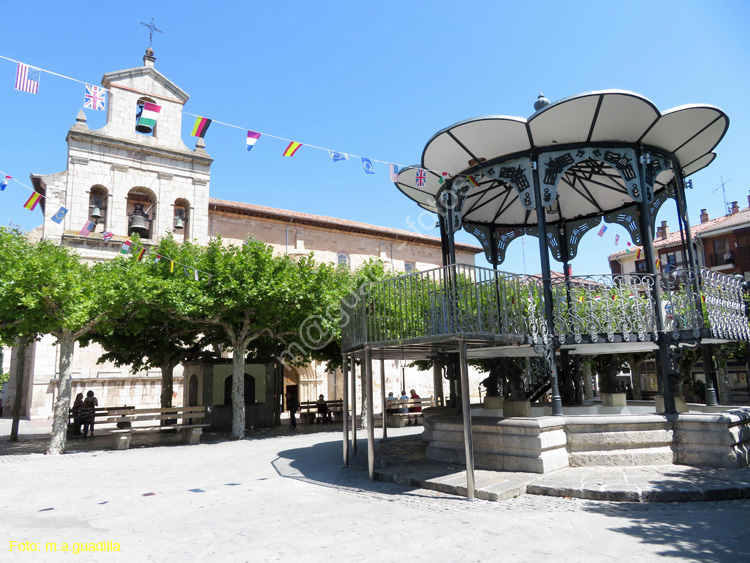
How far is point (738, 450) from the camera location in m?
7.85

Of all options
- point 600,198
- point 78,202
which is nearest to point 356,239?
point 78,202

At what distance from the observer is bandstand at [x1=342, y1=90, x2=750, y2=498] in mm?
7973

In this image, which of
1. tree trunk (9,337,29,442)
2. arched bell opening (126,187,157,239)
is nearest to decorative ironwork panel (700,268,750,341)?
tree trunk (9,337,29,442)

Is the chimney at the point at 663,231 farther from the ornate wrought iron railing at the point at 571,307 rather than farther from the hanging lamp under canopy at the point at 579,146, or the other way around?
the ornate wrought iron railing at the point at 571,307

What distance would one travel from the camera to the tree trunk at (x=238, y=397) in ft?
53.3

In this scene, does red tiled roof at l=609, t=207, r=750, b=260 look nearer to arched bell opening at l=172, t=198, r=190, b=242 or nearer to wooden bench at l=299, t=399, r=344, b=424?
wooden bench at l=299, t=399, r=344, b=424

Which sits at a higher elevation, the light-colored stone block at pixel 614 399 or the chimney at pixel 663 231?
the chimney at pixel 663 231

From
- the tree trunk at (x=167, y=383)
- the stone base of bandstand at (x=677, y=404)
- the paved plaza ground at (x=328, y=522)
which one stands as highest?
the tree trunk at (x=167, y=383)

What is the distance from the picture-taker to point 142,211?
26.2 meters

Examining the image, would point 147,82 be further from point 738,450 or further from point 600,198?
point 738,450

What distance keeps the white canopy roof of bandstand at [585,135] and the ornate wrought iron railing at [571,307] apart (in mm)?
2568

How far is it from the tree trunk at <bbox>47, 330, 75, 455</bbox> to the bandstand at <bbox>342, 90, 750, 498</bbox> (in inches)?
337

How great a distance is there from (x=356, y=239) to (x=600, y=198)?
26.3 metres

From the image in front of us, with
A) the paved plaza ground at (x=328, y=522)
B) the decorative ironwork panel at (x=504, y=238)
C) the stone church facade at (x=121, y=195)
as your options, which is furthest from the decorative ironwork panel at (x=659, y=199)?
the stone church facade at (x=121, y=195)
